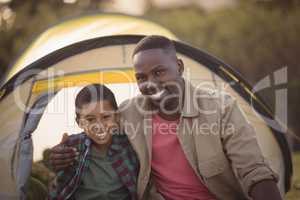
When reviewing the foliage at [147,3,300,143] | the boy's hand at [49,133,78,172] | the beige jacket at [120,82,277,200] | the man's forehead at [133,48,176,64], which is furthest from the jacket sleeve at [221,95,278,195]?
the foliage at [147,3,300,143]

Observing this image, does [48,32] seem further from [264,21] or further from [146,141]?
[264,21]

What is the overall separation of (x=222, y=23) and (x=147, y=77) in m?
6.24

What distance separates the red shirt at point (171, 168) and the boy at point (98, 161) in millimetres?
110

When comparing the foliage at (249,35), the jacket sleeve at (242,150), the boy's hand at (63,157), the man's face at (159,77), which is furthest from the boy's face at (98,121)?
the foliage at (249,35)

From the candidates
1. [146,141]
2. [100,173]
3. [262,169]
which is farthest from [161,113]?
[262,169]

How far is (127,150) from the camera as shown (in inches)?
88.0

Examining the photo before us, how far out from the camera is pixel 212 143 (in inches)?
81.8

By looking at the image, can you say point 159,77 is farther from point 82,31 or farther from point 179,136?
point 82,31

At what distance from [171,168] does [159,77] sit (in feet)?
1.23

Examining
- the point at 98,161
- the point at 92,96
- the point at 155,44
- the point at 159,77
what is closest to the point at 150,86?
the point at 159,77

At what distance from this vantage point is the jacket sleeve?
1.92 metres

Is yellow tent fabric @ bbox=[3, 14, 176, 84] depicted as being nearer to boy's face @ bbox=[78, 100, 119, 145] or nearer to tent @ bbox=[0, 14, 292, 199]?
tent @ bbox=[0, 14, 292, 199]

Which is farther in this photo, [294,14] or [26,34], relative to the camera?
[26,34]

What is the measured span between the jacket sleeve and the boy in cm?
42
